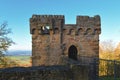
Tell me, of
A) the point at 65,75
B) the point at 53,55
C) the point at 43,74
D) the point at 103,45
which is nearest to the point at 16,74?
the point at 43,74

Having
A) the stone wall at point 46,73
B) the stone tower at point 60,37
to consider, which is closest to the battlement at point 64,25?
the stone tower at point 60,37

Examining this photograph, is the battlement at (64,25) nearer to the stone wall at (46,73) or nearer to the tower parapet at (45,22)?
the tower parapet at (45,22)

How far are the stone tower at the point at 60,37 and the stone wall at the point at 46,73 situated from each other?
11468 millimetres

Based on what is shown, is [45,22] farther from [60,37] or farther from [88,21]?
[88,21]

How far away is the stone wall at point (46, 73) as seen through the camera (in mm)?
10961

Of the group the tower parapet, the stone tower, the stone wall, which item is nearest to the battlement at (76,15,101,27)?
the stone tower

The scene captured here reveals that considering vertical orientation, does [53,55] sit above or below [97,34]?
below

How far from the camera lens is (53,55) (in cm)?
2389

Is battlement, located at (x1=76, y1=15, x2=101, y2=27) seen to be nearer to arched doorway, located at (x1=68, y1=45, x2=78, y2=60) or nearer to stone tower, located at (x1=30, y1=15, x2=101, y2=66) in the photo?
stone tower, located at (x1=30, y1=15, x2=101, y2=66)

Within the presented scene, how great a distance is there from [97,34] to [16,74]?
1432 centimetres

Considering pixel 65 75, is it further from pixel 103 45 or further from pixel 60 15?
pixel 103 45

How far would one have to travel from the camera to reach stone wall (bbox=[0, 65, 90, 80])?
36.0 ft

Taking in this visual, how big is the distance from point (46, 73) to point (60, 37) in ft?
40.9

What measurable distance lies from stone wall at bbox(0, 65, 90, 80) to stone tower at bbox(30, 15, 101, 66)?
11468mm
